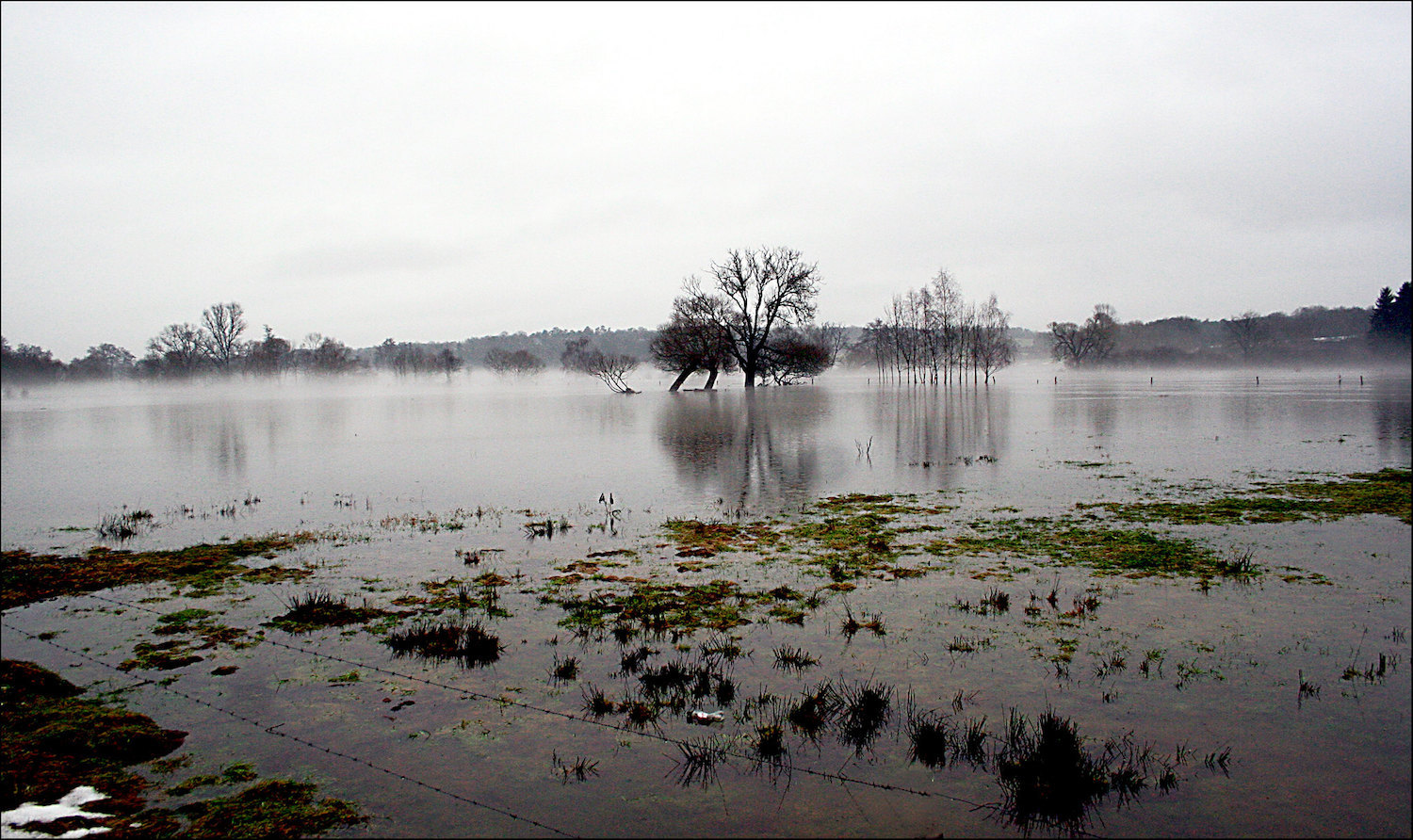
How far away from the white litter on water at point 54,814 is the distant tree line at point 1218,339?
11615 centimetres

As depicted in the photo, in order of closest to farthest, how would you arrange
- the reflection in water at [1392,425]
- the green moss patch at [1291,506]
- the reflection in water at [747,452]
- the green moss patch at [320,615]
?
the green moss patch at [320,615], the green moss patch at [1291,506], the reflection in water at [747,452], the reflection in water at [1392,425]

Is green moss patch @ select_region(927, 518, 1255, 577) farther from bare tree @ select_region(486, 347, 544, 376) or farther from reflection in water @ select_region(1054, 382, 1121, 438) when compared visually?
bare tree @ select_region(486, 347, 544, 376)

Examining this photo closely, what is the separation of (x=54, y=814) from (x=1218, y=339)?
199 m

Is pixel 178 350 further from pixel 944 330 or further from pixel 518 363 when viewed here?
pixel 944 330

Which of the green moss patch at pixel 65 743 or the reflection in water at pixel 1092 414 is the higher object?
the reflection in water at pixel 1092 414

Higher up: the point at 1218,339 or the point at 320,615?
the point at 1218,339

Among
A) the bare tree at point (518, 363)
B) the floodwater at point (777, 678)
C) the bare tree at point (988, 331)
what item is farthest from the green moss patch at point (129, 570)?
the bare tree at point (518, 363)

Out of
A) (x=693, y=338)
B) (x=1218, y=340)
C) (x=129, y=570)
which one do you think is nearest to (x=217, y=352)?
(x=693, y=338)

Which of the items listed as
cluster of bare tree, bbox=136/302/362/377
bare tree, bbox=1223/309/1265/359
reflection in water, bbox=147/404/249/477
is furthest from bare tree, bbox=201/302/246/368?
bare tree, bbox=1223/309/1265/359

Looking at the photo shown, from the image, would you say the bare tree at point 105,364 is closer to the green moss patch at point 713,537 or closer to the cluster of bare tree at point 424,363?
the cluster of bare tree at point 424,363

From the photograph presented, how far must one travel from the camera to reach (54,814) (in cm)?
459

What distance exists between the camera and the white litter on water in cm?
438

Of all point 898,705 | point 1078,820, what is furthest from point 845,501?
point 1078,820

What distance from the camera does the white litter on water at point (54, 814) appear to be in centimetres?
438
